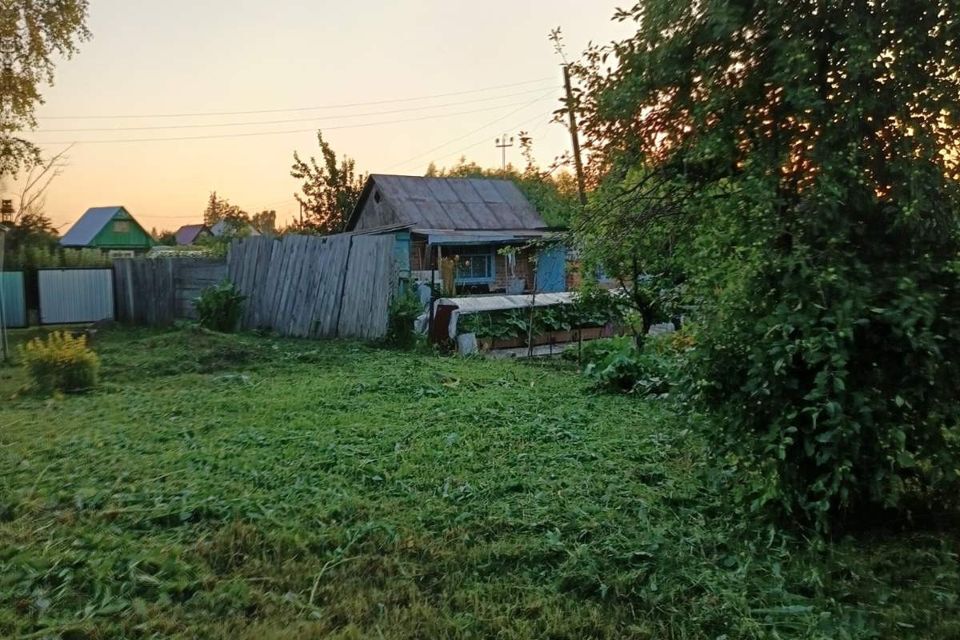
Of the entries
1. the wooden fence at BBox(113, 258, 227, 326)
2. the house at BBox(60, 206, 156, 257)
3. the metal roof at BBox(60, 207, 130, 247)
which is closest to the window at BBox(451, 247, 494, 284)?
the wooden fence at BBox(113, 258, 227, 326)

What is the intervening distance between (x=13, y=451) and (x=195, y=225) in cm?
6104

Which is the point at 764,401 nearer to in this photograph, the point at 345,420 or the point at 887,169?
the point at 887,169

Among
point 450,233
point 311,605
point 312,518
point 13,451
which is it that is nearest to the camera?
point 311,605

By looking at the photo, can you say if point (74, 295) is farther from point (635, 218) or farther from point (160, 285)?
point (635, 218)

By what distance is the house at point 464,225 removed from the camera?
20.7 metres

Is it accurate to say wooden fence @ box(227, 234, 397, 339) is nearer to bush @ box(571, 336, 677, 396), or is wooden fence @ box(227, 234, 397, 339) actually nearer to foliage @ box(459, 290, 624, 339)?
foliage @ box(459, 290, 624, 339)

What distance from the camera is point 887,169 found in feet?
9.05

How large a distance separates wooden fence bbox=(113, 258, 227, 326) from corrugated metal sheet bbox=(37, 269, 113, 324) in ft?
0.90

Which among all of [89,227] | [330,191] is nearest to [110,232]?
[89,227]

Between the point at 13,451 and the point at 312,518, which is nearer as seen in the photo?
the point at 312,518

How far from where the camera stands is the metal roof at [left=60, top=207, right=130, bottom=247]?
39.0m

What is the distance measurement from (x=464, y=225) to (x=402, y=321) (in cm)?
1155

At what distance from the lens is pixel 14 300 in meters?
15.5

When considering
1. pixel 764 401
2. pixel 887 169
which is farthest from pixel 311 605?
pixel 887 169
